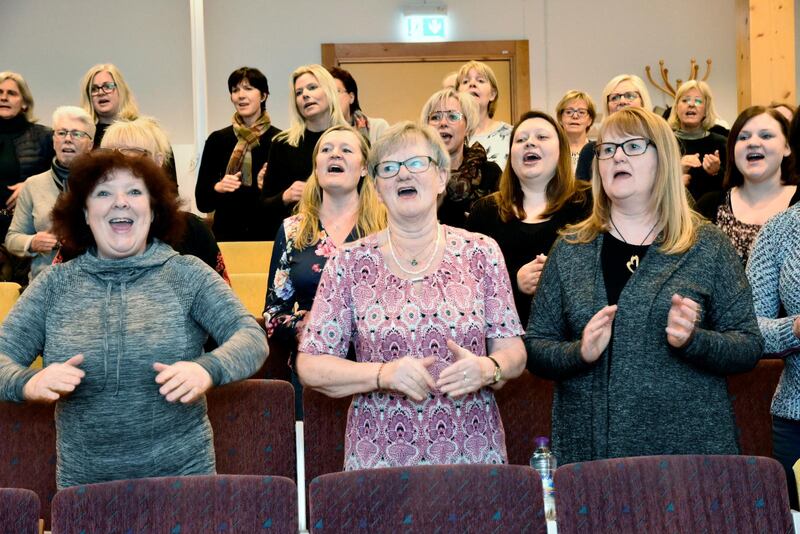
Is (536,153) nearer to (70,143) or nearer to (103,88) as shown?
(70,143)

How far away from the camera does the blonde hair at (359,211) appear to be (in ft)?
10.4

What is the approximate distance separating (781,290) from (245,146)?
9.84ft

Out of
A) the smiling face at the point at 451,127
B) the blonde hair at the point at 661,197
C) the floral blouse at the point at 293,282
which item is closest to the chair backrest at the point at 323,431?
the floral blouse at the point at 293,282

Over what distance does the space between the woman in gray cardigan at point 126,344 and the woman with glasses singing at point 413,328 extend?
0.67ft

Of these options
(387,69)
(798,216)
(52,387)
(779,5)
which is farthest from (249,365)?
(387,69)

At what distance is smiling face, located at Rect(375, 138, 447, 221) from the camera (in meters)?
2.40

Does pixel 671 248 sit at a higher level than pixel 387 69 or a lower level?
lower

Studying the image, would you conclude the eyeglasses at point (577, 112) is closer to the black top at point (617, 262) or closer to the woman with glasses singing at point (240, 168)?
the woman with glasses singing at point (240, 168)

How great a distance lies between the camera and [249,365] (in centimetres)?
223

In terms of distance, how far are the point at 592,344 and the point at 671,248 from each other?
1.04 ft

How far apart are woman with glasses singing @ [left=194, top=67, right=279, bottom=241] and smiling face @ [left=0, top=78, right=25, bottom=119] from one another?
0.99 meters

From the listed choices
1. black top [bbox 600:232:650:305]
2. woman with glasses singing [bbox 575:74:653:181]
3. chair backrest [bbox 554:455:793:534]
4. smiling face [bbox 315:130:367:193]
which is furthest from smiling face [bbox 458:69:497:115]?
chair backrest [bbox 554:455:793:534]

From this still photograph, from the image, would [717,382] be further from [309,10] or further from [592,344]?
[309,10]

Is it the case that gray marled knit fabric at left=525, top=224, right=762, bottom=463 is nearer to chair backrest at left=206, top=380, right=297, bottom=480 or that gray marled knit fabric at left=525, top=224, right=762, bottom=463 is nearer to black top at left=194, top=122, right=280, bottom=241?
chair backrest at left=206, top=380, right=297, bottom=480
